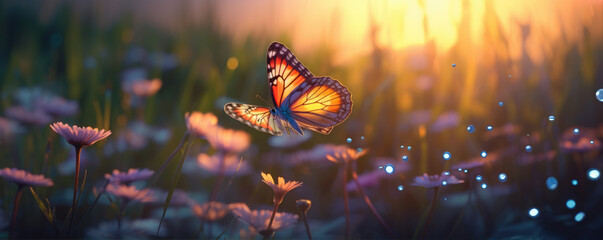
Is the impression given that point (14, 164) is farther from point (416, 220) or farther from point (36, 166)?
point (416, 220)

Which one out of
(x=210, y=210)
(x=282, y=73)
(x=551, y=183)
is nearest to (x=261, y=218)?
(x=210, y=210)

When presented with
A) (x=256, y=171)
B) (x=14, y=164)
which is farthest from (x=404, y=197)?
(x=14, y=164)

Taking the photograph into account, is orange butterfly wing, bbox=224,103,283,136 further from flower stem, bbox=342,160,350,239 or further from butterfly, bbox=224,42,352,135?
flower stem, bbox=342,160,350,239

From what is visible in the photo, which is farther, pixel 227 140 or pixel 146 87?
pixel 146 87

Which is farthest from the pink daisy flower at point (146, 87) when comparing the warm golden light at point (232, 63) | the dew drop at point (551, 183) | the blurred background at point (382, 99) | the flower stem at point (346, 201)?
the dew drop at point (551, 183)

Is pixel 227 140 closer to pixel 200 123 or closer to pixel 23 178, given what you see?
pixel 200 123

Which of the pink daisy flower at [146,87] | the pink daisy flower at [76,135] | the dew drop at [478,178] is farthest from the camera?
the pink daisy flower at [146,87]

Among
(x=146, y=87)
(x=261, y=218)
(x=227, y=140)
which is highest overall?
(x=146, y=87)

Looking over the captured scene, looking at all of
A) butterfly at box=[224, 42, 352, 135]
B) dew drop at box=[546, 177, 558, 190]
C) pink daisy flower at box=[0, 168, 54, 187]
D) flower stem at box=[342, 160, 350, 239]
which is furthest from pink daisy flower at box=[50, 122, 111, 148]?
dew drop at box=[546, 177, 558, 190]

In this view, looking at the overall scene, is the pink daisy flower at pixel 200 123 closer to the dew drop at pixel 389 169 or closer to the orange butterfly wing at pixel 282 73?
the orange butterfly wing at pixel 282 73
